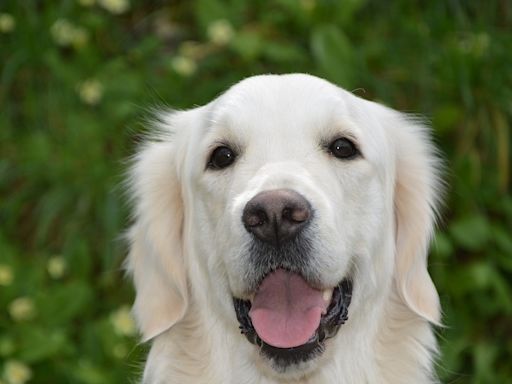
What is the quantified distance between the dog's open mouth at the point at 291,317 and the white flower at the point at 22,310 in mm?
2217

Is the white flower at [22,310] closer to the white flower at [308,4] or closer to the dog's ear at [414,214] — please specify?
the white flower at [308,4]

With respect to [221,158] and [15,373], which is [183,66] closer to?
[15,373]

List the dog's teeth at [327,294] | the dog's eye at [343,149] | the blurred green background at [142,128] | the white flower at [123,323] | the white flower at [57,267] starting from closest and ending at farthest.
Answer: the dog's teeth at [327,294] → the dog's eye at [343,149] → the white flower at [123,323] → the blurred green background at [142,128] → the white flower at [57,267]

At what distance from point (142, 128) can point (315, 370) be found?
2.03 metres

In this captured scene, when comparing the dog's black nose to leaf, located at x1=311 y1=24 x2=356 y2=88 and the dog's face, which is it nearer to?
the dog's face

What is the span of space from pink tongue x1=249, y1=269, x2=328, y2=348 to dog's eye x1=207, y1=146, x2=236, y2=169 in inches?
17.0

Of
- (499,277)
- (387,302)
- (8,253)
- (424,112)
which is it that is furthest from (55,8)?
(387,302)

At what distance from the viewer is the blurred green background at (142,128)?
17.0 feet

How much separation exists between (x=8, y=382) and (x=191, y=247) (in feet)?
6.32

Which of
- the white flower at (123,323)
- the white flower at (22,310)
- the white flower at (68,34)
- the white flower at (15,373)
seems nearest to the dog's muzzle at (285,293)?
the white flower at (123,323)

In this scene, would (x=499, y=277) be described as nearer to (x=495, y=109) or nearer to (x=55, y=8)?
(x=495, y=109)

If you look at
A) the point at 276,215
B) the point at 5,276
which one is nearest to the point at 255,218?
the point at 276,215

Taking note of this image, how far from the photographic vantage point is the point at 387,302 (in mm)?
3484

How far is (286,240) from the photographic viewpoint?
302 centimetres
